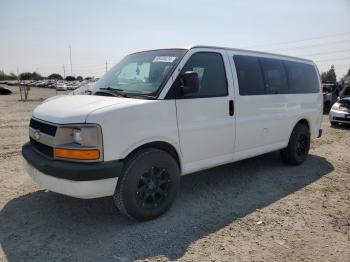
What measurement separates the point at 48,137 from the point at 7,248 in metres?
1.18

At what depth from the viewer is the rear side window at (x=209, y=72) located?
4.40m

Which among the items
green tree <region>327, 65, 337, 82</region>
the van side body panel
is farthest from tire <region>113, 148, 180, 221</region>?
green tree <region>327, 65, 337, 82</region>

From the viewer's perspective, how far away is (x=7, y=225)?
12.7 feet

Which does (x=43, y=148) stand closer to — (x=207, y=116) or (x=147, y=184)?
(x=147, y=184)

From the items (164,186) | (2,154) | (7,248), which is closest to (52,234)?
(7,248)

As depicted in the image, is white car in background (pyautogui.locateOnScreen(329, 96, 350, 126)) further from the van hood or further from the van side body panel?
the van hood

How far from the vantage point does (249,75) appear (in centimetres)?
524

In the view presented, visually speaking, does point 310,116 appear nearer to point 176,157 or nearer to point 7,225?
point 176,157

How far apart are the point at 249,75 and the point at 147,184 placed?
2.45m

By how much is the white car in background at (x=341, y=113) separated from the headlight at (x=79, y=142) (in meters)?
11.1

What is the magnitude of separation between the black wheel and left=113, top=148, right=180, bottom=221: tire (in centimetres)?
310

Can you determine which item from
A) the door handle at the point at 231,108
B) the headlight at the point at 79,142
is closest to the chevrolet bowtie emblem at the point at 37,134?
the headlight at the point at 79,142

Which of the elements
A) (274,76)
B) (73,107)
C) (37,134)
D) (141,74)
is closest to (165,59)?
(141,74)

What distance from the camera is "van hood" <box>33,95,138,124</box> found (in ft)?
11.5
